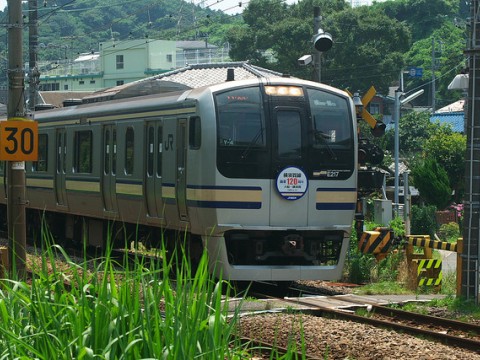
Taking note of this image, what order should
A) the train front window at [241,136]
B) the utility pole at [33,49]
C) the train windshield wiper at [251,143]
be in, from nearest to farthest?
the train front window at [241,136]
the train windshield wiper at [251,143]
the utility pole at [33,49]

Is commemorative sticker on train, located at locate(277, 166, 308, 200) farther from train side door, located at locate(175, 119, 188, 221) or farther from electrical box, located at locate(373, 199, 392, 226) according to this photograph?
electrical box, located at locate(373, 199, 392, 226)

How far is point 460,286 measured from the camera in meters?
14.1

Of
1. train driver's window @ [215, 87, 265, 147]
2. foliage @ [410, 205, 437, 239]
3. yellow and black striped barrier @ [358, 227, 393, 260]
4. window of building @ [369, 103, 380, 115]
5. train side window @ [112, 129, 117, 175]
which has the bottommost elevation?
foliage @ [410, 205, 437, 239]

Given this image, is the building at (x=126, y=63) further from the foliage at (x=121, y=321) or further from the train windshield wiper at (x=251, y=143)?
the foliage at (x=121, y=321)

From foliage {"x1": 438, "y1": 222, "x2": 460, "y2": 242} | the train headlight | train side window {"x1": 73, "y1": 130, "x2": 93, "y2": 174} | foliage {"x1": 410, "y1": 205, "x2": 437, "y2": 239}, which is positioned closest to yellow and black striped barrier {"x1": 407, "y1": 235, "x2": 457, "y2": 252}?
the train headlight

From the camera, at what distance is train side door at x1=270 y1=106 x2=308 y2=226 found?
46.5 feet

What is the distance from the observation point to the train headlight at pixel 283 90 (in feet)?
47.1

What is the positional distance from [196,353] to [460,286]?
8.81 m

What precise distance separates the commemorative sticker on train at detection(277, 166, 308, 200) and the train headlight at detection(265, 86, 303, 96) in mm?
1042

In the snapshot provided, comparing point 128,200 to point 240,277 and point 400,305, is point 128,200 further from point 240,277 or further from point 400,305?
point 400,305

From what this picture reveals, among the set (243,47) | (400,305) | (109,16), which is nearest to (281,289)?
(400,305)

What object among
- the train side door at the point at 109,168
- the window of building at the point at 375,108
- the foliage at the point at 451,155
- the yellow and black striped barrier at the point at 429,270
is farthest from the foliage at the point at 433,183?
the window of building at the point at 375,108

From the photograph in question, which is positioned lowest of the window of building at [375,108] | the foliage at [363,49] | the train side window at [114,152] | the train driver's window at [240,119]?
the train side window at [114,152]

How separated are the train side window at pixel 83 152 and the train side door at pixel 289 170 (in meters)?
5.17
